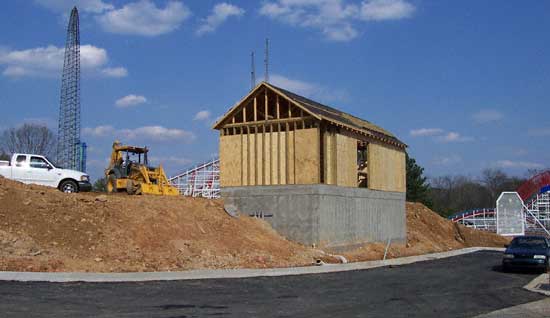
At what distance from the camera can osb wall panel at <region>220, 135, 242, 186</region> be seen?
30.0 meters

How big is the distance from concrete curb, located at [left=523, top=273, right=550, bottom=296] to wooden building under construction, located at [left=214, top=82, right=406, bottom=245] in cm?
1014

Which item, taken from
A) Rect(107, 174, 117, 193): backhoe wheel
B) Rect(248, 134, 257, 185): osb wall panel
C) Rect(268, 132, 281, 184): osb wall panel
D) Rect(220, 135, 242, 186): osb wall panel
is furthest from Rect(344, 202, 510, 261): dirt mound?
Rect(107, 174, 117, 193): backhoe wheel

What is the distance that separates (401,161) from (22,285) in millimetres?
28535

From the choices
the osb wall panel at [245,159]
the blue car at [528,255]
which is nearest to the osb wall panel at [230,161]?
the osb wall panel at [245,159]

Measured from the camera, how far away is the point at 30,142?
58.8 metres

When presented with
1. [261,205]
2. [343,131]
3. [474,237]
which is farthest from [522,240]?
[474,237]

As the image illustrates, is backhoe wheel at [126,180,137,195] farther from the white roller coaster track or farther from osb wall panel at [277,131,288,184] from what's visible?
the white roller coaster track

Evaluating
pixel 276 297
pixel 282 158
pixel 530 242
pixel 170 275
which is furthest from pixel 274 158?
pixel 276 297

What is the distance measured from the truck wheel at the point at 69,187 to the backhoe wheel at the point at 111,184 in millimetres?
4103

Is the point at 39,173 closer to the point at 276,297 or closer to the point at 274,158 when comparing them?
the point at 274,158

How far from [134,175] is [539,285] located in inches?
808

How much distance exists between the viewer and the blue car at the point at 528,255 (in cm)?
2272

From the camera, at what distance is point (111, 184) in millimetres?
31453

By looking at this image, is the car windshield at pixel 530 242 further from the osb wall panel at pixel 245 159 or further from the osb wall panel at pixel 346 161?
the osb wall panel at pixel 245 159
